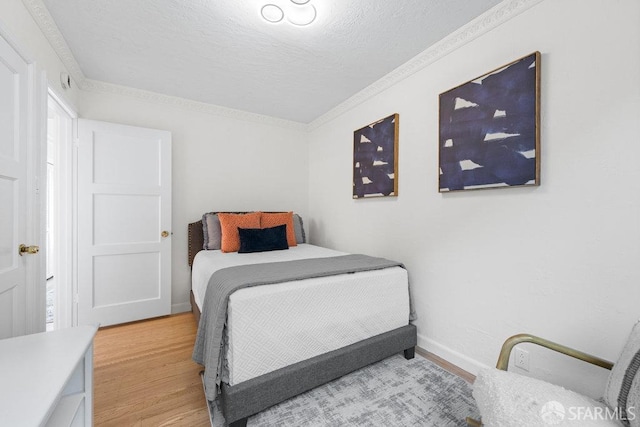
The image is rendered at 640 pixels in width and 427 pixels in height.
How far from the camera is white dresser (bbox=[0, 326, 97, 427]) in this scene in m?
0.64

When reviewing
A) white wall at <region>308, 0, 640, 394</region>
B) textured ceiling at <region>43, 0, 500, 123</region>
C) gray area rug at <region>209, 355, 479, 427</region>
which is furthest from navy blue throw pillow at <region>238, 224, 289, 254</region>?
textured ceiling at <region>43, 0, 500, 123</region>

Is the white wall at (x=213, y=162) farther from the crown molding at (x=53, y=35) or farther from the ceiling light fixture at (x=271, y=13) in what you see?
the ceiling light fixture at (x=271, y=13)

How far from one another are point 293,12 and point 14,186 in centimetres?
185

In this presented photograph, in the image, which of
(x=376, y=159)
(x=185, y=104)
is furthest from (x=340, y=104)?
(x=185, y=104)

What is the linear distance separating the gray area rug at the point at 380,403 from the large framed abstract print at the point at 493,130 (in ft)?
4.33

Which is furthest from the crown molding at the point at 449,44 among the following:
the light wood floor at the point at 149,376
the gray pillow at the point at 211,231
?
the light wood floor at the point at 149,376

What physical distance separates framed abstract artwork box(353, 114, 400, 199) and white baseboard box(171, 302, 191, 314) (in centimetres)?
229

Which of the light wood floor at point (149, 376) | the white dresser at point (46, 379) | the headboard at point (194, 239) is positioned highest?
the headboard at point (194, 239)

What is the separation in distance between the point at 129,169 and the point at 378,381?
9.68ft

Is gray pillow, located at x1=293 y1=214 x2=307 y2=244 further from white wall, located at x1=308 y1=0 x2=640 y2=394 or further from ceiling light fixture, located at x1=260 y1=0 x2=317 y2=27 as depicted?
ceiling light fixture, located at x1=260 y1=0 x2=317 y2=27

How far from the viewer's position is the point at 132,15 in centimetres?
177

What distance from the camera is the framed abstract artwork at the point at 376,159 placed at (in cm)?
243

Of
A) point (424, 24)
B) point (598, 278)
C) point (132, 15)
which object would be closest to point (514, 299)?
point (598, 278)

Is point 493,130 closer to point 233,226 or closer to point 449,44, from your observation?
point 449,44
